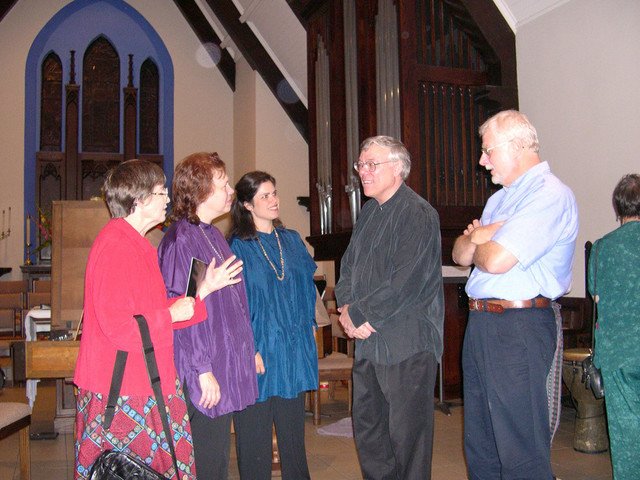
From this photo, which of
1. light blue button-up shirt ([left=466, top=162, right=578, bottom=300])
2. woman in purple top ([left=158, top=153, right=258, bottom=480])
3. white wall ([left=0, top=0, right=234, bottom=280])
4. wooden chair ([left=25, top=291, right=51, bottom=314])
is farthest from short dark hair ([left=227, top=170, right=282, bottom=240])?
white wall ([left=0, top=0, right=234, bottom=280])

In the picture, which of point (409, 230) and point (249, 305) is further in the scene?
point (249, 305)

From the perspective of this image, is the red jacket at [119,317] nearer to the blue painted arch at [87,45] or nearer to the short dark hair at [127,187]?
the short dark hair at [127,187]

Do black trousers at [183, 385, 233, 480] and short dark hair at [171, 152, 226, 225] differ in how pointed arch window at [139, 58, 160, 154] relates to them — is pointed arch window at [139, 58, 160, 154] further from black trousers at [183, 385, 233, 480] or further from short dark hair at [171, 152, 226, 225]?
black trousers at [183, 385, 233, 480]

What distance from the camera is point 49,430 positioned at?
4066mm

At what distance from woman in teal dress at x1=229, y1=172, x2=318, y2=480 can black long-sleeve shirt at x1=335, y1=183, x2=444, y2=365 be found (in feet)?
0.87

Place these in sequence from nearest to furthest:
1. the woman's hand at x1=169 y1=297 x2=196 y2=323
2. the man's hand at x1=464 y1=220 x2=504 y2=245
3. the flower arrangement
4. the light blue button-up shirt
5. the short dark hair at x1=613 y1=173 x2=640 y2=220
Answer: the woman's hand at x1=169 y1=297 x2=196 y2=323
the light blue button-up shirt
the man's hand at x1=464 y1=220 x2=504 y2=245
the short dark hair at x1=613 y1=173 x2=640 y2=220
the flower arrangement

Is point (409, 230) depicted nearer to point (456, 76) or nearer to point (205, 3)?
point (456, 76)

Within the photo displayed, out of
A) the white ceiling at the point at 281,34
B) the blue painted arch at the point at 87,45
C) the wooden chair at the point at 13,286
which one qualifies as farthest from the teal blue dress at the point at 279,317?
the blue painted arch at the point at 87,45

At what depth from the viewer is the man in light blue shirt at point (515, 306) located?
1.91 metres

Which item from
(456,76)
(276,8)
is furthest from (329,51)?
(276,8)

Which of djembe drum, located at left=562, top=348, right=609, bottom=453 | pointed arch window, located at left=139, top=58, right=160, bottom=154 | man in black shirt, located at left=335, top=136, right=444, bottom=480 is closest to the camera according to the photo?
man in black shirt, located at left=335, top=136, right=444, bottom=480

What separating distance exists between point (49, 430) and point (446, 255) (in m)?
3.07

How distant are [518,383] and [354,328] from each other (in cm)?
62

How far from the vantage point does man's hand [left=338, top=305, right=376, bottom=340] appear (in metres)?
2.21
